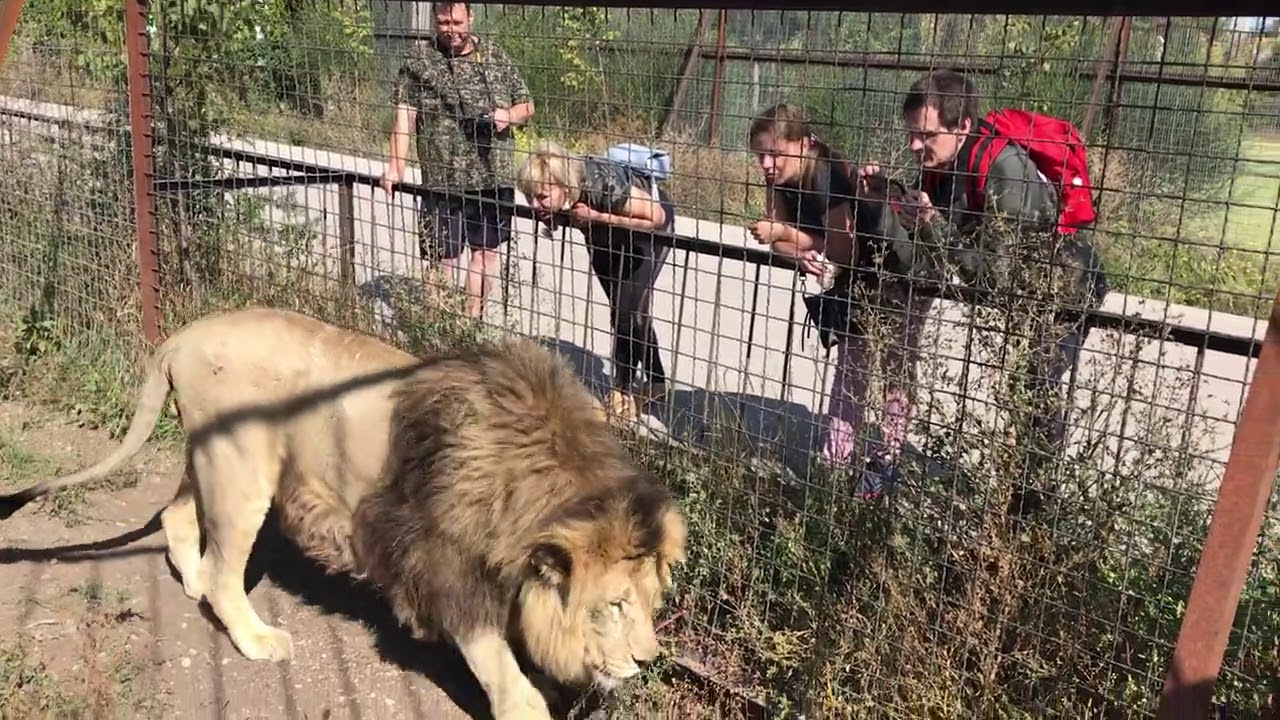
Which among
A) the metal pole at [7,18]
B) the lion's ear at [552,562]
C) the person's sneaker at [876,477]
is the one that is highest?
the metal pole at [7,18]

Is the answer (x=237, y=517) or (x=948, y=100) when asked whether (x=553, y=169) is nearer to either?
(x=948, y=100)

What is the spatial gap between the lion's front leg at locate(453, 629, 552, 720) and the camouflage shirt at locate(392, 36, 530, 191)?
2.07 meters

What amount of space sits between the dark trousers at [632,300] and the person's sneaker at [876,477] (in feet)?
3.53

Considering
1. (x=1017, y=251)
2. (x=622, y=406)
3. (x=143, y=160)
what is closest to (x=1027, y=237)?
(x=1017, y=251)

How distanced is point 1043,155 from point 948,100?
37cm

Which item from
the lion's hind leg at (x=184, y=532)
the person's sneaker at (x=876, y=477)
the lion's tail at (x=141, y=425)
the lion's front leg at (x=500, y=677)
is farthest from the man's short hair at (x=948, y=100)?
the lion's hind leg at (x=184, y=532)

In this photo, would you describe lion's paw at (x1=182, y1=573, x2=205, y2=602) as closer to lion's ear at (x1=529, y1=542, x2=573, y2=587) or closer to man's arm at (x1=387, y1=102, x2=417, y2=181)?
lion's ear at (x1=529, y1=542, x2=573, y2=587)

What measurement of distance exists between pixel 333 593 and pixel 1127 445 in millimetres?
3063

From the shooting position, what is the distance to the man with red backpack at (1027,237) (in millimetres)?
3066

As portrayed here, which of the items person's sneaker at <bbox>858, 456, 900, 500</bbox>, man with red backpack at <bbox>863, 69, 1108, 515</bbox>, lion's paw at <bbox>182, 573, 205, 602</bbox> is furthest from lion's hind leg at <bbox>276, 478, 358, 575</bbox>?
man with red backpack at <bbox>863, 69, 1108, 515</bbox>

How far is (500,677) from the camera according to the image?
361cm

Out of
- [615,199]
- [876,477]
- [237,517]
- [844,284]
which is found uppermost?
[615,199]

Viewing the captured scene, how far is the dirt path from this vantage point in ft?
12.6

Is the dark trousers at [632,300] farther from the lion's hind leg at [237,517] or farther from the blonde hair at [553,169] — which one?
the lion's hind leg at [237,517]
